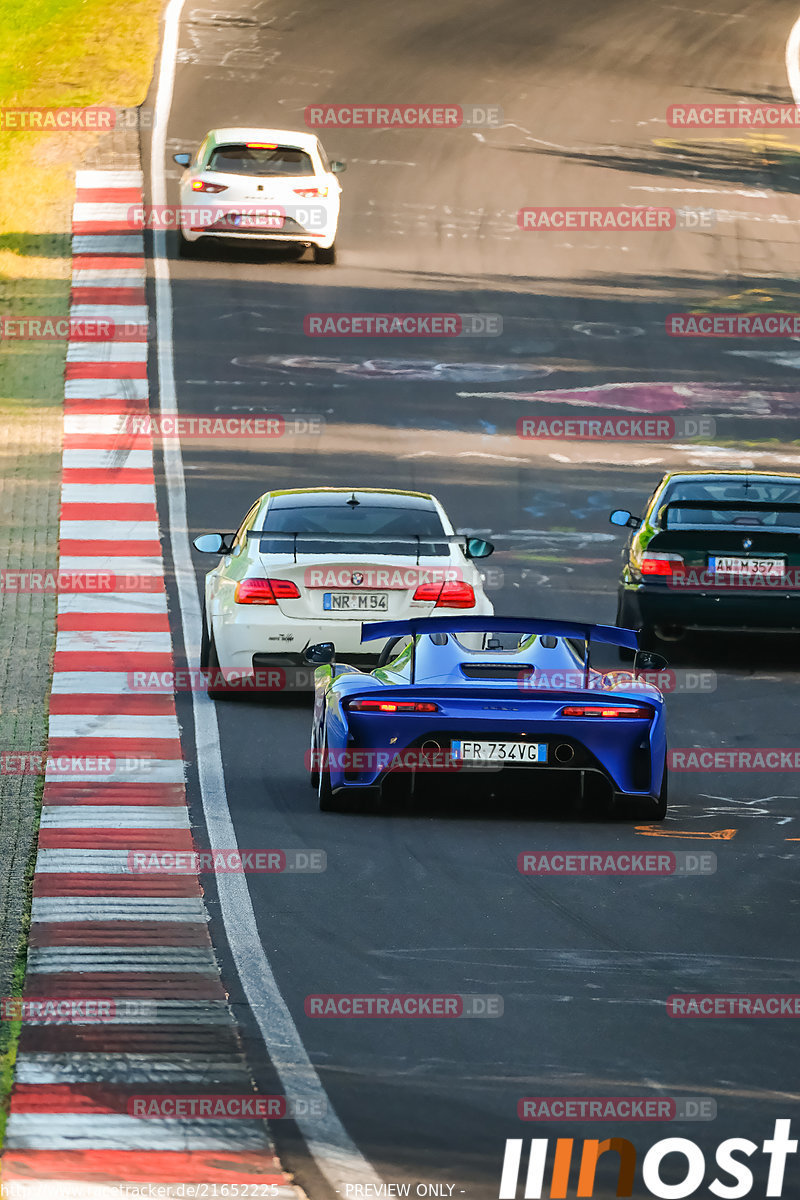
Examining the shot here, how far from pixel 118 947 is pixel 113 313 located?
72.8 ft

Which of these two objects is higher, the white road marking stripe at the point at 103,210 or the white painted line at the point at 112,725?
the white road marking stripe at the point at 103,210

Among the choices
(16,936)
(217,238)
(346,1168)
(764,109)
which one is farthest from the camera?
(764,109)

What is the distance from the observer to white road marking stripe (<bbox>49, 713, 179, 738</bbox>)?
14875 millimetres

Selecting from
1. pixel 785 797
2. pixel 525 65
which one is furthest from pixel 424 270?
pixel 785 797

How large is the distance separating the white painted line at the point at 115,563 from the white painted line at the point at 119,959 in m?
10.6

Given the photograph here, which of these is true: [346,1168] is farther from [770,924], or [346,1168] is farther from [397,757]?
[397,757]

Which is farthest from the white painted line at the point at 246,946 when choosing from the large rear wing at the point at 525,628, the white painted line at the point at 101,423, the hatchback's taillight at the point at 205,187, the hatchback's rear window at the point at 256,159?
the hatchback's rear window at the point at 256,159

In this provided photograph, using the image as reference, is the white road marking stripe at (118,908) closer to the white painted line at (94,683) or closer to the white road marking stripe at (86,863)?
the white road marking stripe at (86,863)

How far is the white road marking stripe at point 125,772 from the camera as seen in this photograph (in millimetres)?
13570

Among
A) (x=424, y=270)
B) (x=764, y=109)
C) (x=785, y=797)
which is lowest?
(x=785, y=797)

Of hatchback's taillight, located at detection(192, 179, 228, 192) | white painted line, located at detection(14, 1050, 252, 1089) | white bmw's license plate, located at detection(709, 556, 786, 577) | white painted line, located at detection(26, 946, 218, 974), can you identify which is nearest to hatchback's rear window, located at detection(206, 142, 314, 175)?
hatchback's taillight, located at detection(192, 179, 228, 192)

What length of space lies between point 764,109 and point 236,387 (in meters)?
18.9

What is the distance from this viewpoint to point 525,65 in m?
44.8

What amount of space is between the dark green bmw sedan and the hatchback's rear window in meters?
14.5
